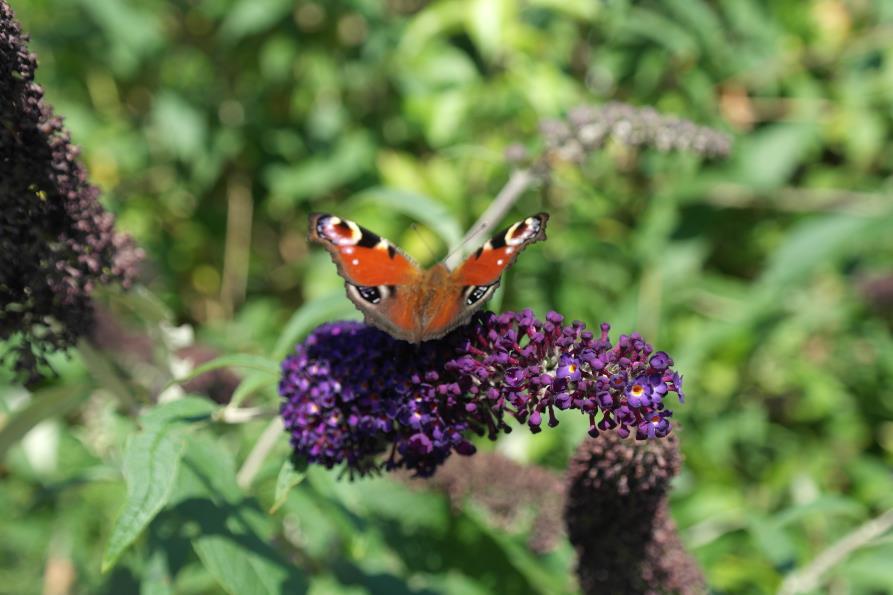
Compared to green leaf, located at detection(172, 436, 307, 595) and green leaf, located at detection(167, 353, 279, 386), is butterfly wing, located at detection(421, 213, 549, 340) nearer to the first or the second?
green leaf, located at detection(167, 353, 279, 386)

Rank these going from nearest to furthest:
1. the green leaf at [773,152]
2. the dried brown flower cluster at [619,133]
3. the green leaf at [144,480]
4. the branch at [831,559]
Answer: the green leaf at [144,480], the branch at [831,559], the dried brown flower cluster at [619,133], the green leaf at [773,152]

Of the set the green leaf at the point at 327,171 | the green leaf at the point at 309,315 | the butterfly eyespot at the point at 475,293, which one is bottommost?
the butterfly eyespot at the point at 475,293

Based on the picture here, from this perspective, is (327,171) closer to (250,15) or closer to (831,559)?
(250,15)

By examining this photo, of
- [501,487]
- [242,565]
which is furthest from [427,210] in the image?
[242,565]

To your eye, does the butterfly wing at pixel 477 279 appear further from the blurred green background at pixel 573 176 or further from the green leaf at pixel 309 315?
the blurred green background at pixel 573 176

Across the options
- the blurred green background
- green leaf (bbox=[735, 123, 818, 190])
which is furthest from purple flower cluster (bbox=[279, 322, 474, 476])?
green leaf (bbox=[735, 123, 818, 190])

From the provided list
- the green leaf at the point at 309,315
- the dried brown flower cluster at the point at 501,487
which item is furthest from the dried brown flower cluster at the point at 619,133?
the dried brown flower cluster at the point at 501,487

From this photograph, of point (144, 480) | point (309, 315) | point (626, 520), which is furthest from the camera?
point (309, 315)
